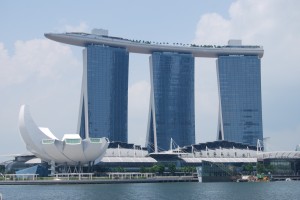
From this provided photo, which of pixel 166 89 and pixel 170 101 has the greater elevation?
pixel 166 89

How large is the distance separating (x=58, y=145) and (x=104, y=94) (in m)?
42.4

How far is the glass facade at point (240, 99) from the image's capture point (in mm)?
177625

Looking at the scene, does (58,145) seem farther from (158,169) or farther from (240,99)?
(240,99)

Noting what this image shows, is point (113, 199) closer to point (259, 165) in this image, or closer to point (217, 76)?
point (259, 165)

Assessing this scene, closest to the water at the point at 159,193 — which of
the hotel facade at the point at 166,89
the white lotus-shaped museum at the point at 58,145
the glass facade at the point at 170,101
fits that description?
the white lotus-shaped museum at the point at 58,145

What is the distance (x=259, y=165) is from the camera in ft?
493

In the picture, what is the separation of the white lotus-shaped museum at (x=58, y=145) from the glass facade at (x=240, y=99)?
56437 mm

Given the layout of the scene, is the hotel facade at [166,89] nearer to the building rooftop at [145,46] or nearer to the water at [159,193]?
the building rooftop at [145,46]

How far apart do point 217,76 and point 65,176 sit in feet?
223

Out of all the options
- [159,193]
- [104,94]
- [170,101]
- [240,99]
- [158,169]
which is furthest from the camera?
[240,99]

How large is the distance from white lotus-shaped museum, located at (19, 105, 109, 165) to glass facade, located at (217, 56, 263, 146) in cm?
5644

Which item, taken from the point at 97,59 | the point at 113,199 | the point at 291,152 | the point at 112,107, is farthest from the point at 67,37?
the point at 113,199

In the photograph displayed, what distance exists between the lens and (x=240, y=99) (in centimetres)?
17950

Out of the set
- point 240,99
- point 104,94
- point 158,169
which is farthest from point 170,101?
point 158,169
